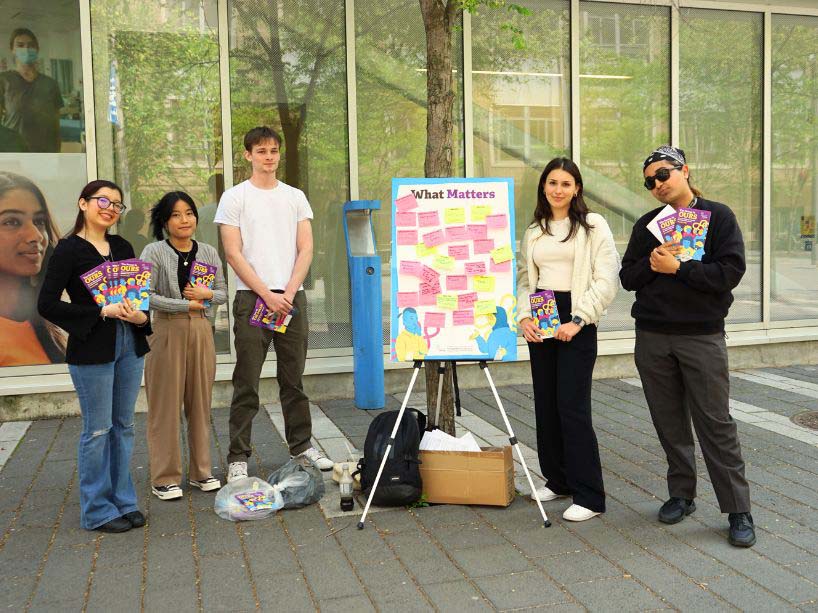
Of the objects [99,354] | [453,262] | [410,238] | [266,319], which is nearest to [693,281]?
[453,262]

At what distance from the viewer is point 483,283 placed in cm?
486

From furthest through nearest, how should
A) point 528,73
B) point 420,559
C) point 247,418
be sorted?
point 528,73 → point 247,418 → point 420,559

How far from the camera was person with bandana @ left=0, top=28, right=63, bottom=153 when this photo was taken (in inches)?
287

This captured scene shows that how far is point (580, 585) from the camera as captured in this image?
3.79 metres

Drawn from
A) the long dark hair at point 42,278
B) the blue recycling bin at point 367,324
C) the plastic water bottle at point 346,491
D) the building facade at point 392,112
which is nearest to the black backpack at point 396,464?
the plastic water bottle at point 346,491

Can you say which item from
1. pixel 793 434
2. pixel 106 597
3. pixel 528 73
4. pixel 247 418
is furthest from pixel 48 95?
pixel 793 434

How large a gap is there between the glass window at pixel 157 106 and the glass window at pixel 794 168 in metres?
6.04

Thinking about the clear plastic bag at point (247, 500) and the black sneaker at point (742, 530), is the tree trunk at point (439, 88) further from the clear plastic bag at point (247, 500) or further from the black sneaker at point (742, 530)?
the black sneaker at point (742, 530)

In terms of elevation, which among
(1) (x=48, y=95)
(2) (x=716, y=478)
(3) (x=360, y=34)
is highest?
(3) (x=360, y=34)

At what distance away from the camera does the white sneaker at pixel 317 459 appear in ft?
18.5

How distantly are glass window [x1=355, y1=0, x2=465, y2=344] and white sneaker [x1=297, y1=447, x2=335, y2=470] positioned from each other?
2720mm

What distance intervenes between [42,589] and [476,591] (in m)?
1.94

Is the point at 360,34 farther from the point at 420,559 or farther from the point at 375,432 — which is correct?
the point at 420,559

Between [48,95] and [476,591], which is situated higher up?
[48,95]
